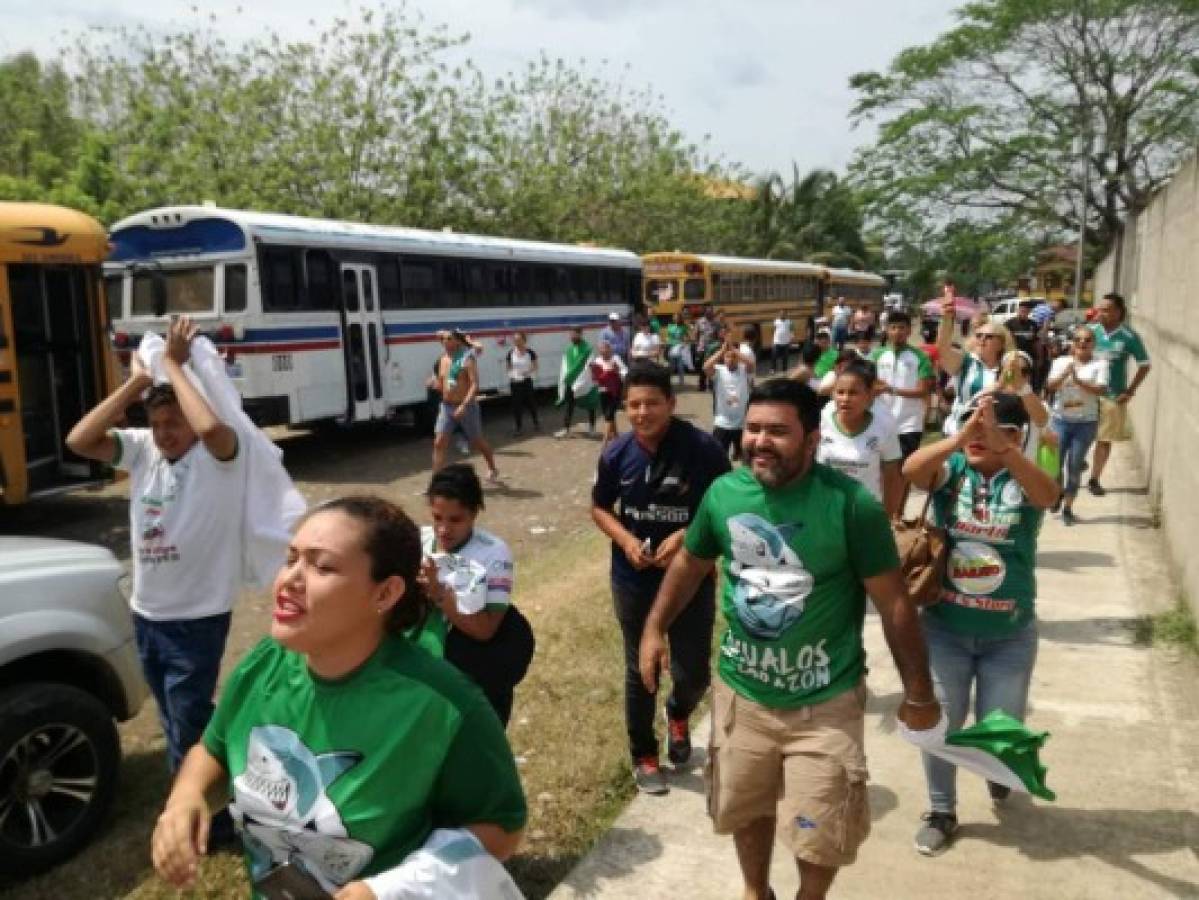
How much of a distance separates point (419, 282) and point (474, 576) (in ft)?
41.3

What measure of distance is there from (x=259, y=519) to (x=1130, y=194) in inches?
1137

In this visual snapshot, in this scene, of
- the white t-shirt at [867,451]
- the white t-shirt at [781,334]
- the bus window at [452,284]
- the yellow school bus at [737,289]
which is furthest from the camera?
the white t-shirt at [781,334]

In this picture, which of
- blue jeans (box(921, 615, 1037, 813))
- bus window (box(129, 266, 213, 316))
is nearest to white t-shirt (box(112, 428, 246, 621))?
blue jeans (box(921, 615, 1037, 813))

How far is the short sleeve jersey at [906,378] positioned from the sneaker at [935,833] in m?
4.34

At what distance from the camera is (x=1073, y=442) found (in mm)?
8609

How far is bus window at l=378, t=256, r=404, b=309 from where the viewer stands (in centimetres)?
1429

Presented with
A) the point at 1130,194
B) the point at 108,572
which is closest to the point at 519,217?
the point at 1130,194

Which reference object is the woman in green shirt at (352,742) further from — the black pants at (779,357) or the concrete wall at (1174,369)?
the black pants at (779,357)

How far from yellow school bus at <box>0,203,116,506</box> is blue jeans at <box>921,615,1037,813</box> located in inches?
319

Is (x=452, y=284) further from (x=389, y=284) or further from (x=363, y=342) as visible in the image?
(x=363, y=342)

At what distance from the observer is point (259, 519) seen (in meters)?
3.68

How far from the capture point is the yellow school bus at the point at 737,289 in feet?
81.5

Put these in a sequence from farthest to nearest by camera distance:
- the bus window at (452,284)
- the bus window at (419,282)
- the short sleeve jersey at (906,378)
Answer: the bus window at (452,284)
the bus window at (419,282)
the short sleeve jersey at (906,378)

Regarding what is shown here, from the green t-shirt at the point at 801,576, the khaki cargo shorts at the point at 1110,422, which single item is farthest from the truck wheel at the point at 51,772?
the khaki cargo shorts at the point at 1110,422
